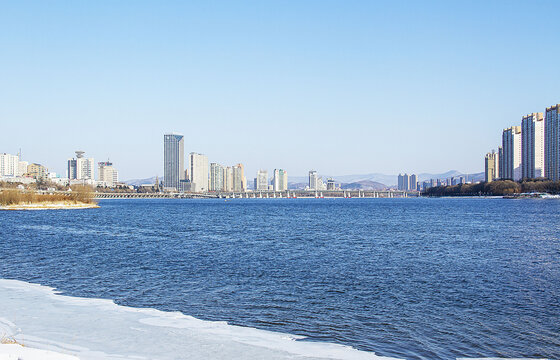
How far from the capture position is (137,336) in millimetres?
12766

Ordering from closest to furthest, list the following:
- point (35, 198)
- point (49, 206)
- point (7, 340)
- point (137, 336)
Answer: point (7, 340), point (137, 336), point (49, 206), point (35, 198)

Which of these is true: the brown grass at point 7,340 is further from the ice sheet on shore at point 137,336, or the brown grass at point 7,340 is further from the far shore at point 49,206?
the far shore at point 49,206

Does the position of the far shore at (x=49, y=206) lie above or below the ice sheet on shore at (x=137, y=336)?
below

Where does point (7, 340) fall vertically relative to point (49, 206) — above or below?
above

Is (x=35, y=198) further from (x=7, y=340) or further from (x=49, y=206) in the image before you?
(x=7, y=340)

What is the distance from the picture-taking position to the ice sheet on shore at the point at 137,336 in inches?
450

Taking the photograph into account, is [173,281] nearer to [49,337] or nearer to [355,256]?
[49,337]

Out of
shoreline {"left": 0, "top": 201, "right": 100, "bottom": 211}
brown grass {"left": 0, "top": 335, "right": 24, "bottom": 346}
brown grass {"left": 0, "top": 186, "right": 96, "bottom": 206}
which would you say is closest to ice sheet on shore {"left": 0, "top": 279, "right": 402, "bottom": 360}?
brown grass {"left": 0, "top": 335, "right": 24, "bottom": 346}

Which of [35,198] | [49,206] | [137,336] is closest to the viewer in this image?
[137,336]

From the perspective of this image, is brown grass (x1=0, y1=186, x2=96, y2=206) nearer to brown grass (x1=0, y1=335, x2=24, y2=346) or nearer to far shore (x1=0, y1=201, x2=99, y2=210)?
far shore (x1=0, y1=201, x2=99, y2=210)

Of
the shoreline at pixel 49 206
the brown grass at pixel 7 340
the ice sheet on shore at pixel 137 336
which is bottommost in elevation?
the shoreline at pixel 49 206

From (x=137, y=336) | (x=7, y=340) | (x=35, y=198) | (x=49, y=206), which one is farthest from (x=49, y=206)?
(x=7, y=340)

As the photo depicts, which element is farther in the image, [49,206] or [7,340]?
[49,206]

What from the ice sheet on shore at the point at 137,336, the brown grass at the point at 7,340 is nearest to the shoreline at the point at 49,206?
the ice sheet on shore at the point at 137,336
